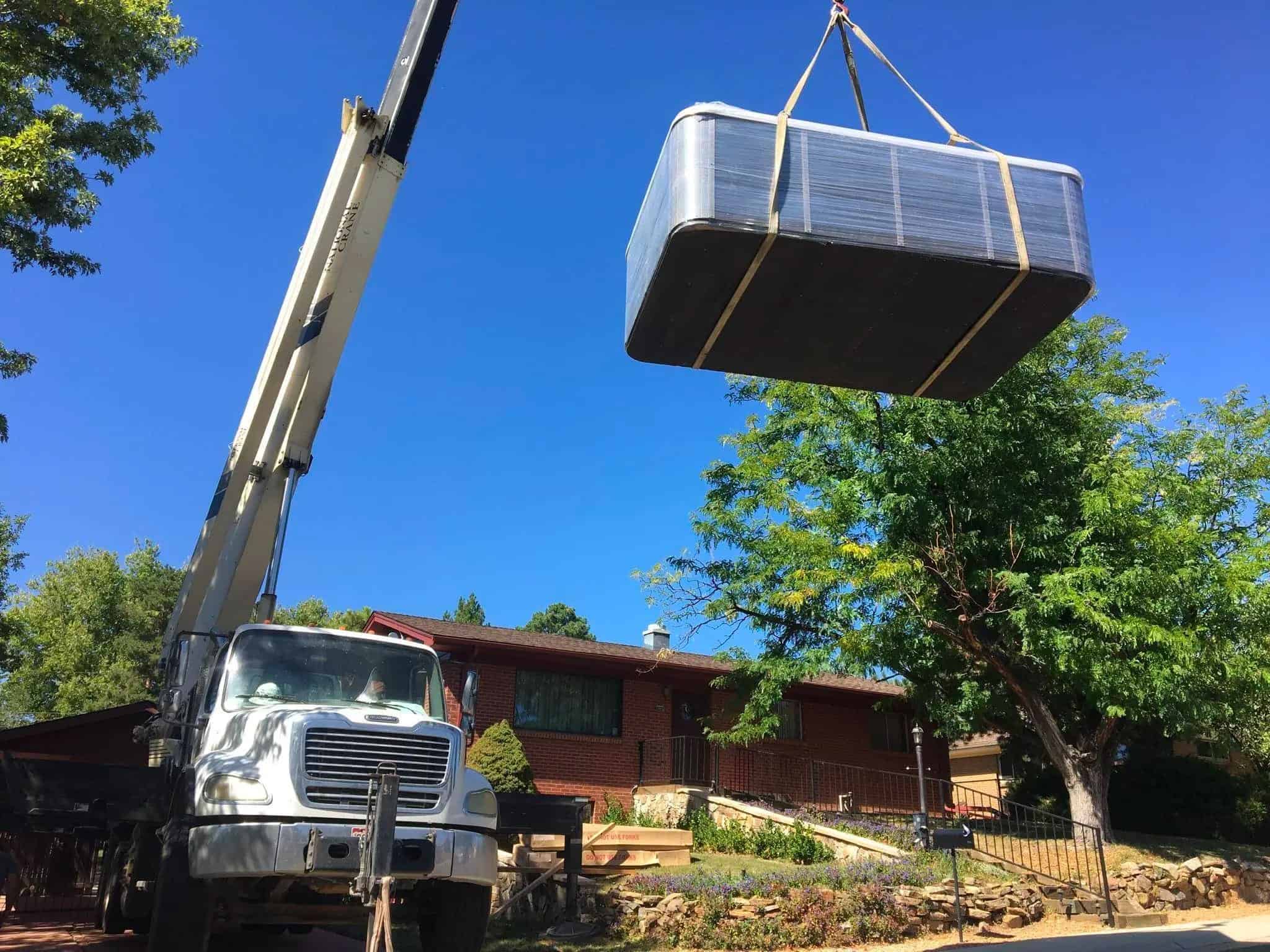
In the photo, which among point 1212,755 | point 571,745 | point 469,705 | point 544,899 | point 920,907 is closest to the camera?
point 469,705

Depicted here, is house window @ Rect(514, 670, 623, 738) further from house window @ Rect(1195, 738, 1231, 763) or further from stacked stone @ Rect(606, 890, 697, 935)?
house window @ Rect(1195, 738, 1231, 763)

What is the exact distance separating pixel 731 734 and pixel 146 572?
4008 cm

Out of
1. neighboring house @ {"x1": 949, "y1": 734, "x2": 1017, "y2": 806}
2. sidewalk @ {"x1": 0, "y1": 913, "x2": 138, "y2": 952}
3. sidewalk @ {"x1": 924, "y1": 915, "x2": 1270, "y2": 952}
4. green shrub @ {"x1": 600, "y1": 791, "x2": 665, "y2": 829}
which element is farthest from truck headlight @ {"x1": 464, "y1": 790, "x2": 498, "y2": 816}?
neighboring house @ {"x1": 949, "y1": 734, "x2": 1017, "y2": 806}

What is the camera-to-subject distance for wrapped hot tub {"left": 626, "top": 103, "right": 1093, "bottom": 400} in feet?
17.3

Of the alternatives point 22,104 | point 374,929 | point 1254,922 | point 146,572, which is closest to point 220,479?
point 22,104

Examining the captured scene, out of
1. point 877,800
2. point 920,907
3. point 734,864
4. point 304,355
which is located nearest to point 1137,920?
point 920,907

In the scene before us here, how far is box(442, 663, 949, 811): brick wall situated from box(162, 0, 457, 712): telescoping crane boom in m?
7.78

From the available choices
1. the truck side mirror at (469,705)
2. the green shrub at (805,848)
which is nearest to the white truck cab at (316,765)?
the truck side mirror at (469,705)

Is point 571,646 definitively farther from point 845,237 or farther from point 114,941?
point 845,237

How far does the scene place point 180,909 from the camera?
593cm

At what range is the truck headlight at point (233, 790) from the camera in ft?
19.3

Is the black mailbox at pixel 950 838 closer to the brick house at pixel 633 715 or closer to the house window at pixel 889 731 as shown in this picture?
the brick house at pixel 633 715

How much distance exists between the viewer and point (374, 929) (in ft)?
16.0

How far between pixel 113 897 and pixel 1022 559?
530 inches
